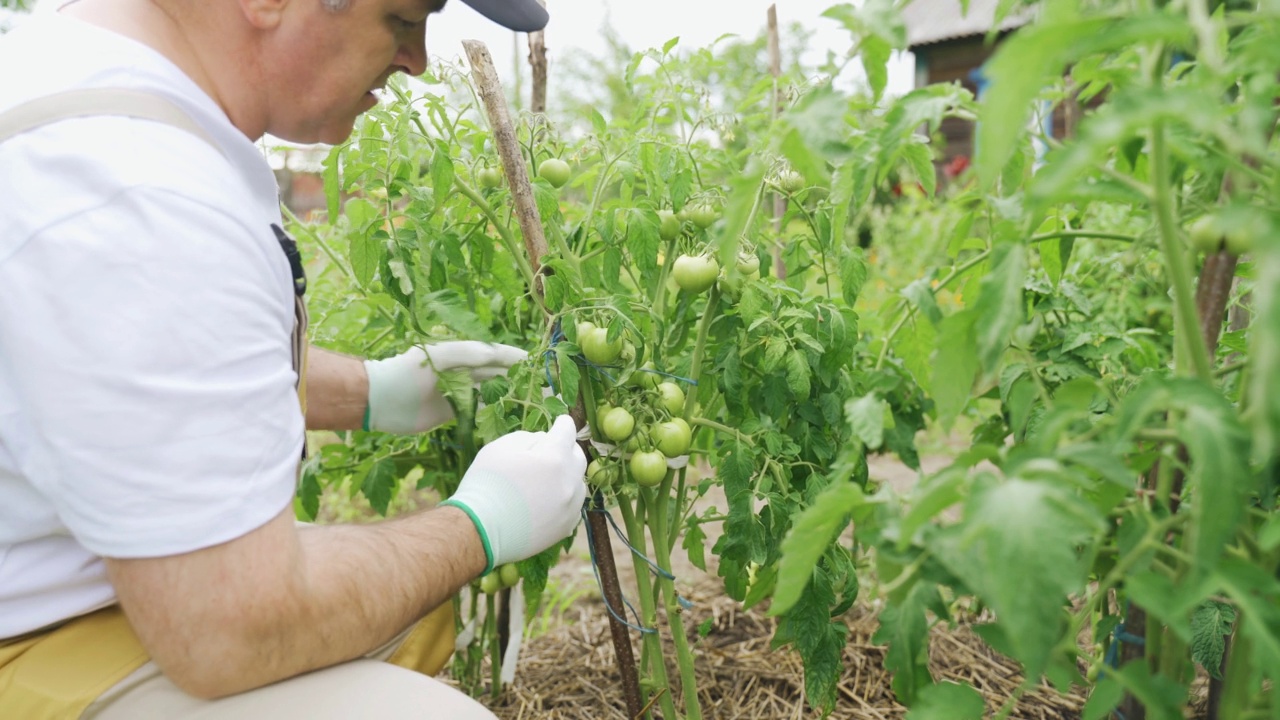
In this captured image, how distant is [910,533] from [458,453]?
1.35m

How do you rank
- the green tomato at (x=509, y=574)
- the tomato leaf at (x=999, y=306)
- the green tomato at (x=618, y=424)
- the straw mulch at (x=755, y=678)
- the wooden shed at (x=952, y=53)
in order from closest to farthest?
1. the tomato leaf at (x=999, y=306)
2. the green tomato at (x=618, y=424)
3. the green tomato at (x=509, y=574)
4. the straw mulch at (x=755, y=678)
5. the wooden shed at (x=952, y=53)

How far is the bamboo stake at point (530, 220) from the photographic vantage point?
4.99ft

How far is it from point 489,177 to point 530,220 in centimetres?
19

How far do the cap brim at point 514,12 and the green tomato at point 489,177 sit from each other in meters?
0.26

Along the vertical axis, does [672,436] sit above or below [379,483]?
above

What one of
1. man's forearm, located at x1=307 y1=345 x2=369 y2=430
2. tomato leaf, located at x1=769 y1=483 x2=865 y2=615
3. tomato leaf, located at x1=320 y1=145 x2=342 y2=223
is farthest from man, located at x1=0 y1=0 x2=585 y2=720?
tomato leaf, located at x1=769 y1=483 x2=865 y2=615

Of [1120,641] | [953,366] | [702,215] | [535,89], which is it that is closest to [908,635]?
[953,366]

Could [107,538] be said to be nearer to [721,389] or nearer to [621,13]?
[721,389]

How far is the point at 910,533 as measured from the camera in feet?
2.56

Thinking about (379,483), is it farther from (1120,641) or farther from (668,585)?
(1120,641)

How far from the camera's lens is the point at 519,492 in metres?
1.47

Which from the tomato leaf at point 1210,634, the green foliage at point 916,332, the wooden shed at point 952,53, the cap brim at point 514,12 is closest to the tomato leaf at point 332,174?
the green foliage at point 916,332

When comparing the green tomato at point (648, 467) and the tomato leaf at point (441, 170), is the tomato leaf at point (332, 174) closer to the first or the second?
the tomato leaf at point (441, 170)

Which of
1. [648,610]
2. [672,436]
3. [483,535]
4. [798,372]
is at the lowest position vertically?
[648,610]
